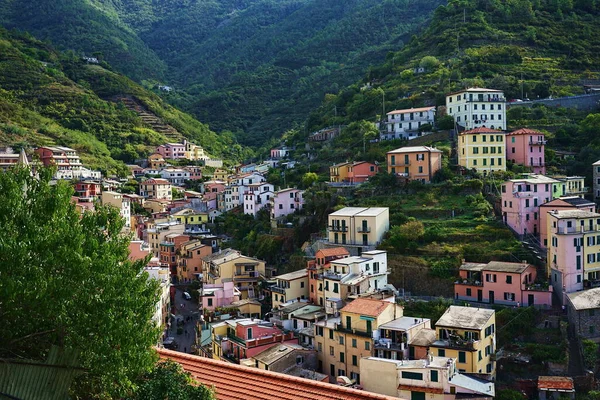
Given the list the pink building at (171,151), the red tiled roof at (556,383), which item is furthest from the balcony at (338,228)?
the pink building at (171,151)

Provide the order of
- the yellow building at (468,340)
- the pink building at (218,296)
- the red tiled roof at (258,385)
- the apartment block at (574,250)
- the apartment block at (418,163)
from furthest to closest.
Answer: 1. the apartment block at (418,163)
2. the pink building at (218,296)
3. the apartment block at (574,250)
4. the yellow building at (468,340)
5. the red tiled roof at (258,385)

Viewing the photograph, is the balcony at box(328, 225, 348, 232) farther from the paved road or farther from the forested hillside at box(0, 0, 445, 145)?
the forested hillside at box(0, 0, 445, 145)

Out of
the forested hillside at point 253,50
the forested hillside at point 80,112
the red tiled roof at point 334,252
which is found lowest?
the red tiled roof at point 334,252

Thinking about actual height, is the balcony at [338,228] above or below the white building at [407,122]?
below

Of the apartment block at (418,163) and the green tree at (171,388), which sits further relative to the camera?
the apartment block at (418,163)

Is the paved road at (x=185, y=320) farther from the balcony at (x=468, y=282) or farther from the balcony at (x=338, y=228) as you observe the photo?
the balcony at (x=468, y=282)

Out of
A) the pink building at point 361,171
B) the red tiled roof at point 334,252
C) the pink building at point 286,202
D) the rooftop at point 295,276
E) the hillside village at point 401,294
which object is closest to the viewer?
the hillside village at point 401,294

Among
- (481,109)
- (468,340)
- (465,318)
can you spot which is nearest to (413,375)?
(468,340)

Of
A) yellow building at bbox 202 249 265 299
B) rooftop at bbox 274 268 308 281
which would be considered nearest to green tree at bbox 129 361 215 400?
rooftop at bbox 274 268 308 281
